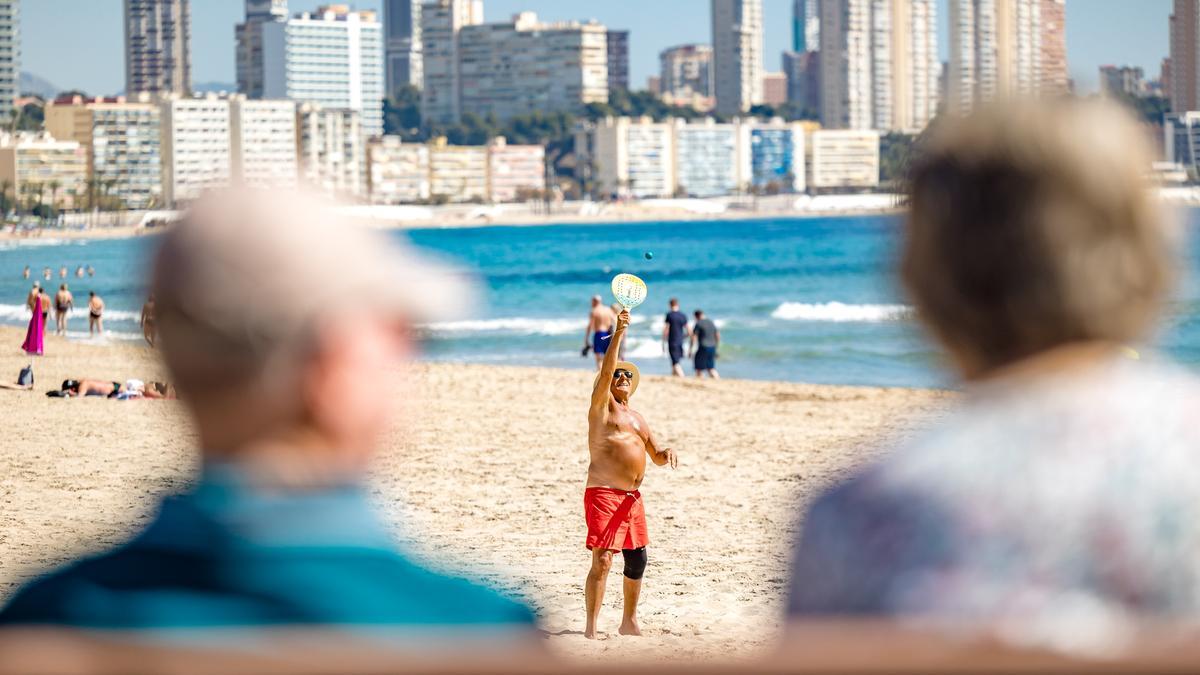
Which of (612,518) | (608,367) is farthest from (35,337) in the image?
(608,367)

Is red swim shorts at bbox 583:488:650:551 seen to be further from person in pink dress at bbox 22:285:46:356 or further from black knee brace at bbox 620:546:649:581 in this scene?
person in pink dress at bbox 22:285:46:356

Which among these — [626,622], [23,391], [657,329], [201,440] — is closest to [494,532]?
[626,622]

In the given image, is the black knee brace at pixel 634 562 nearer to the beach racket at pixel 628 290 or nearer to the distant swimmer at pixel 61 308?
the beach racket at pixel 628 290

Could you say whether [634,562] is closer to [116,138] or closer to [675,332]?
[675,332]

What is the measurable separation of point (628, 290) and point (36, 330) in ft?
81.9

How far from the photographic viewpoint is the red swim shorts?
6926 mm

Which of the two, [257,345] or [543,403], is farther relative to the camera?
[543,403]

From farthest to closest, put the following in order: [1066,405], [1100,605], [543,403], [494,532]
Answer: [543,403] < [494,532] < [1066,405] < [1100,605]

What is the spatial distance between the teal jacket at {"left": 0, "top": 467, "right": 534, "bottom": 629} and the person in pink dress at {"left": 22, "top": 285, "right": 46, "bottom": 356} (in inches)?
1128

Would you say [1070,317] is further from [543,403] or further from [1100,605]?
[543,403]

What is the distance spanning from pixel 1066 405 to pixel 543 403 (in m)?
19.4

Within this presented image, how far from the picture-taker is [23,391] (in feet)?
69.6

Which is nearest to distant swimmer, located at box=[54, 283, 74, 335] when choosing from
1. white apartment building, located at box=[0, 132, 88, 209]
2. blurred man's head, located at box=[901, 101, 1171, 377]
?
blurred man's head, located at box=[901, 101, 1171, 377]

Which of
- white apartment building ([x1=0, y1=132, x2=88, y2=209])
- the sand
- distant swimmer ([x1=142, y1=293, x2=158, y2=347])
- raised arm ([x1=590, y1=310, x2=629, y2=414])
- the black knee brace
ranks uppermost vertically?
white apartment building ([x1=0, y1=132, x2=88, y2=209])
